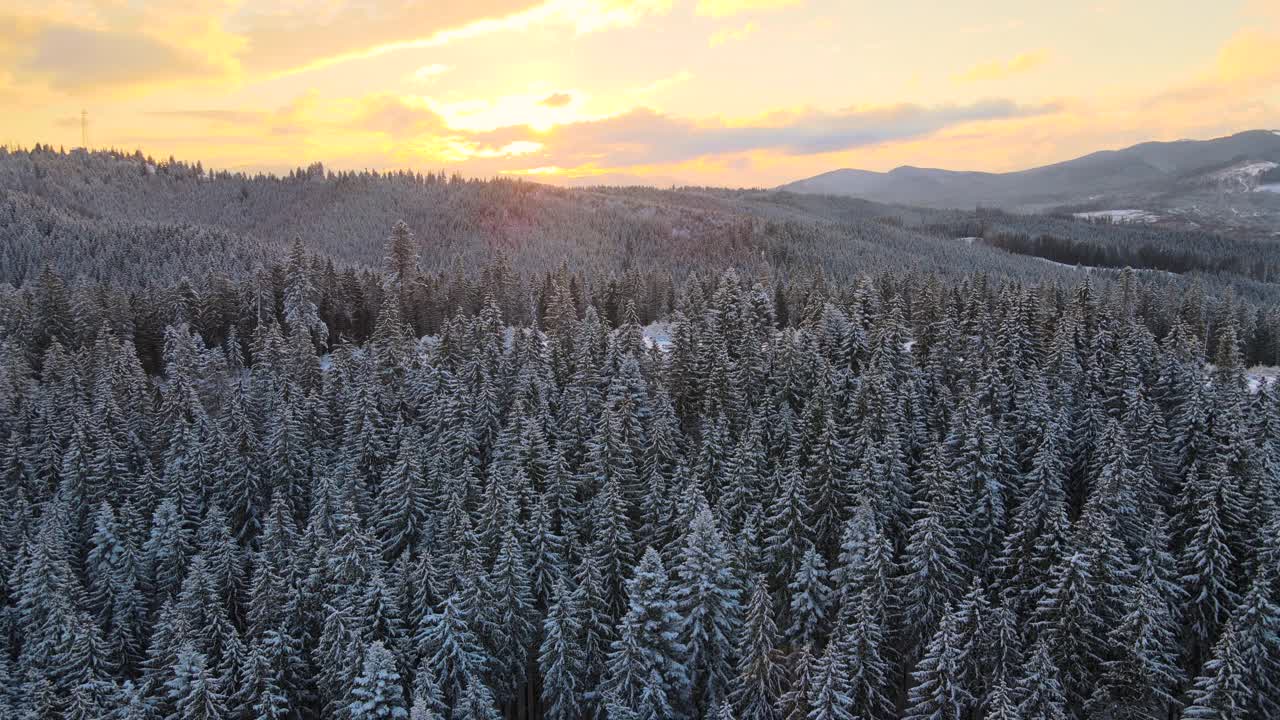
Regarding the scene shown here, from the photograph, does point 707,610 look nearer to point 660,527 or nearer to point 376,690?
point 660,527

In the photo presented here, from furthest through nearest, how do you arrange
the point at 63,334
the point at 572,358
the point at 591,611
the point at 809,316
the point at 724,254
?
the point at 724,254, the point at 63,334, the point at 809,316, the point at 572,358, the point at 591,611

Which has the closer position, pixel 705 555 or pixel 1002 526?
pixel 705 555

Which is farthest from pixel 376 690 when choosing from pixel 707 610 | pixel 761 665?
pixel 761 665

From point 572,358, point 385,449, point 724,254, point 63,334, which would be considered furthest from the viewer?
point 724,254

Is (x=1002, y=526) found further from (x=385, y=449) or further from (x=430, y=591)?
(x=385, y=449)

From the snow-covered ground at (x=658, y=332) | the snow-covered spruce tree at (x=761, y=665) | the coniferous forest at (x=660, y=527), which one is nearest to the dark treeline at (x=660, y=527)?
the snow-covered spruce tree at (x=761, y=665)

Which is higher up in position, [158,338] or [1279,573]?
[158,338]

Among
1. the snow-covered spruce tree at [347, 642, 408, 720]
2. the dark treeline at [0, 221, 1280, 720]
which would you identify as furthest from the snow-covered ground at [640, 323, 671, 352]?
the snow-covered spruce tree at [347, 642, 408, 720]

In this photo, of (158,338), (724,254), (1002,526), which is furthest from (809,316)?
(724,254)
